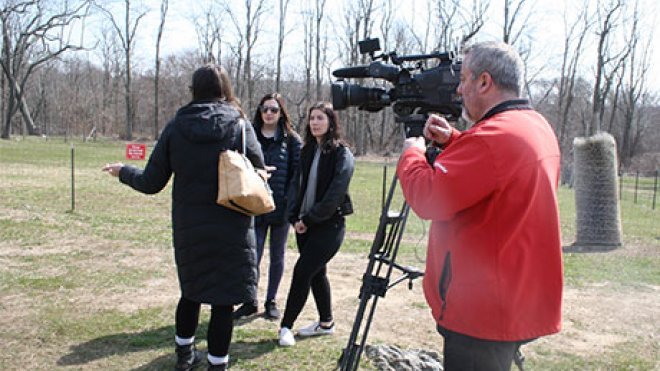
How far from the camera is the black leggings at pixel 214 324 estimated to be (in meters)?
3.19

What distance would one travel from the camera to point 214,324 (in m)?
3.20

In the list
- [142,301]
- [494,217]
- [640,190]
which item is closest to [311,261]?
[142,301]

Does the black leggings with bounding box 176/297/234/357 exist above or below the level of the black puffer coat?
below

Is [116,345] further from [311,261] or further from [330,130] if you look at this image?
[330,130]

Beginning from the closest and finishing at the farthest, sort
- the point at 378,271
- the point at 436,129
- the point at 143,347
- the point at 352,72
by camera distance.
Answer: the point at 436,129 → the point at 352,72 → the point at 378,271 → the point at 143,347

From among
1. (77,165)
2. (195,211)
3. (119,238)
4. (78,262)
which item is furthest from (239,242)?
(77,165)

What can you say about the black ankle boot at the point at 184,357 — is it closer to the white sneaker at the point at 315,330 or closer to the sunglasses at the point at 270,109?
the white sneaker at the point at 315,330

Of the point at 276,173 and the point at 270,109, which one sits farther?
the point at 276,173

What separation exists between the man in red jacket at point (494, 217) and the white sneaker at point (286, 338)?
213 cm

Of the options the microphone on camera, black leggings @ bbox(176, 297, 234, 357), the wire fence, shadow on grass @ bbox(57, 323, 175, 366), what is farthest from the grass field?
the wire fence

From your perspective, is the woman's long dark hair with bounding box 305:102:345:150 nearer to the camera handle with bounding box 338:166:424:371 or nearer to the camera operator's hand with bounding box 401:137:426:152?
the camera handle with bounding box 338:166:424:371

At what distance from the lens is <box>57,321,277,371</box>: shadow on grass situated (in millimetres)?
3643

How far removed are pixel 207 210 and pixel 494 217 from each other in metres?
1.72

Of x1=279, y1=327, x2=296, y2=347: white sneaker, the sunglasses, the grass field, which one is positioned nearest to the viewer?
the grass field
